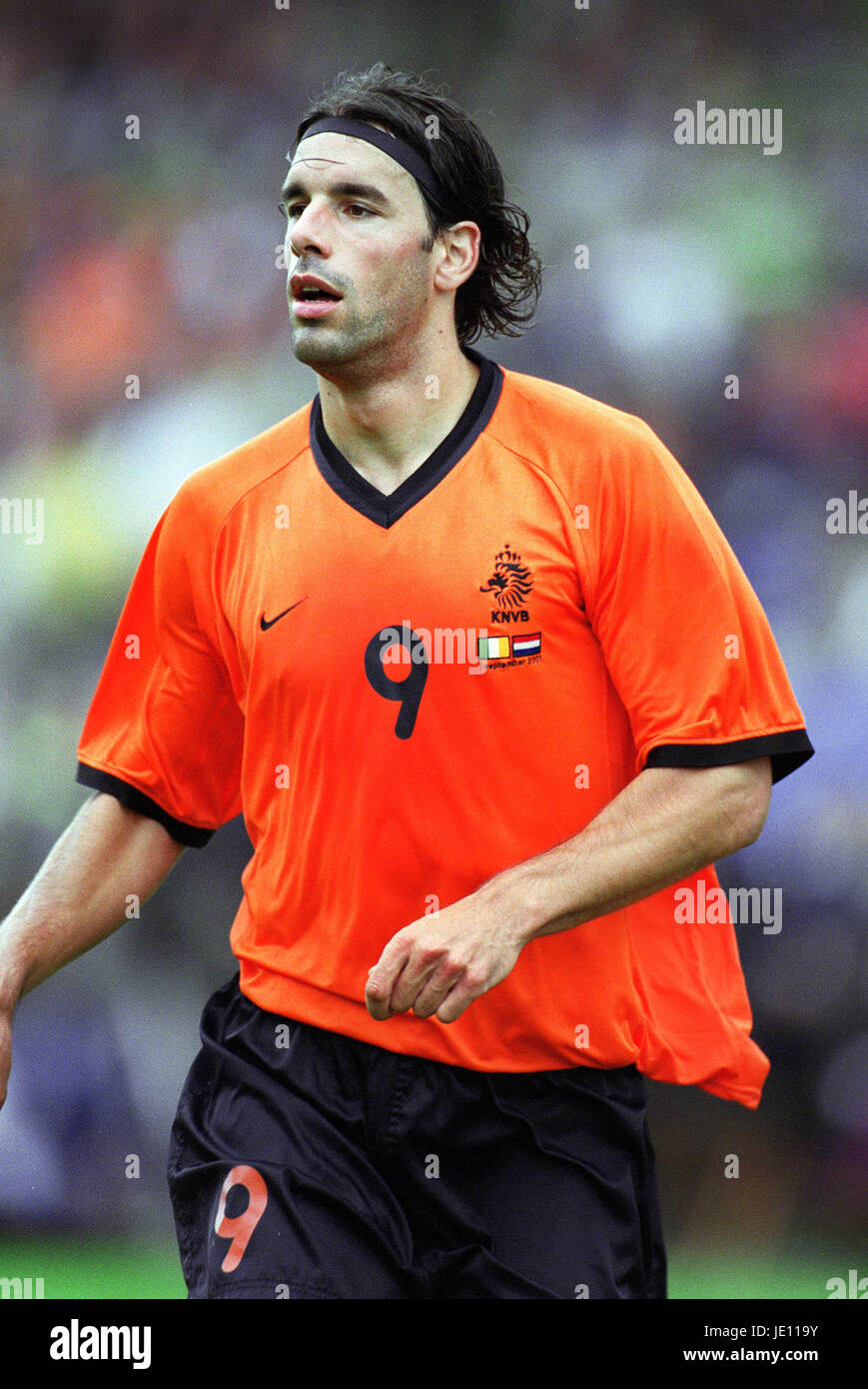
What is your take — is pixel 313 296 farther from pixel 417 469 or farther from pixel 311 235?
pixel 417 469

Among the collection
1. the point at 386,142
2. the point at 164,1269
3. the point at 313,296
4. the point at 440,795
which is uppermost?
the point at 386,142

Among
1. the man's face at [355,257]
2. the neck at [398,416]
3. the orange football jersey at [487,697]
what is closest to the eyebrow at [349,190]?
the man's face at [355,257]

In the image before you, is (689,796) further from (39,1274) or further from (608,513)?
(39,1274)

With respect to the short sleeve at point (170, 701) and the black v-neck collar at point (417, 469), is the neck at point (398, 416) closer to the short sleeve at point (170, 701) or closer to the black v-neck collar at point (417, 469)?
the black v-neck collar at point (417, 469)

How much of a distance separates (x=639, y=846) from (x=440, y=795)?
0.33 metres

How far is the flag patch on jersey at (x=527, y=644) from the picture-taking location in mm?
2609

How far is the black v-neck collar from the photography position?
2.73m

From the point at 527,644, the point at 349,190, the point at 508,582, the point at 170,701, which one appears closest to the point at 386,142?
the point at 349,190

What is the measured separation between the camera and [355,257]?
2.72 metres

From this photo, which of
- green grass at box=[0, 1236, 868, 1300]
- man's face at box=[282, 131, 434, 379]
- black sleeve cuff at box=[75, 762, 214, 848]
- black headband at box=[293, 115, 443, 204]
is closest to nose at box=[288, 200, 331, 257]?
man's face at box=[282, 131, 434, 379]

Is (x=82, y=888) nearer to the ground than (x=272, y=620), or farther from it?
nearer to the ground

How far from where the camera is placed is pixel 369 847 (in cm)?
263

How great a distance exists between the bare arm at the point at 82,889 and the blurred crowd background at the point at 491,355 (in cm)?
194

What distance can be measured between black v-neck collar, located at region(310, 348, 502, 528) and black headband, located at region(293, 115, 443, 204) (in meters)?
0.34
